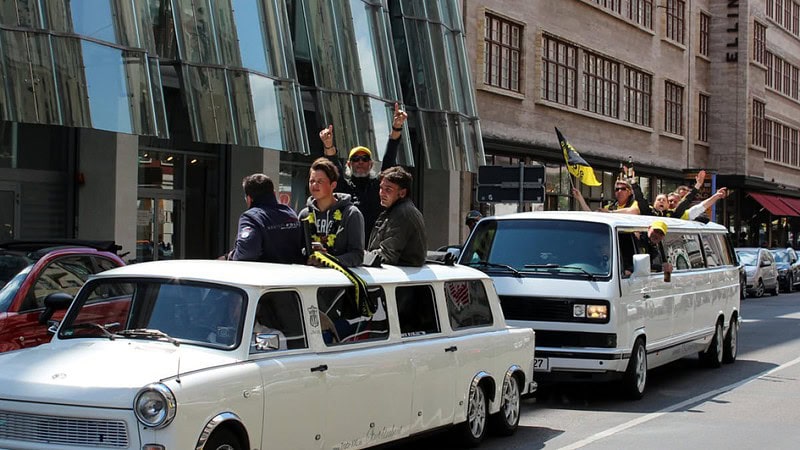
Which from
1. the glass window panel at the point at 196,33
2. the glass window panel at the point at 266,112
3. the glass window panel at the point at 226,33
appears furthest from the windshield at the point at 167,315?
the glass window panel at the point at 226,33

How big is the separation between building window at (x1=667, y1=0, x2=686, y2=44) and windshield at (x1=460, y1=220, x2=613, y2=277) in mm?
36805

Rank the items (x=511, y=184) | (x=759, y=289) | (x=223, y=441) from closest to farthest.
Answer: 1. (x=223, y=441)
2. (x=511, y=184)
3. (x=759, y=289)

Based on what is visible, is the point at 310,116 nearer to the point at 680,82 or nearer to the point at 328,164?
the point at 328,164

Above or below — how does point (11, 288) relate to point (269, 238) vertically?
below

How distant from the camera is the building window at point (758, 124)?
5706 cm

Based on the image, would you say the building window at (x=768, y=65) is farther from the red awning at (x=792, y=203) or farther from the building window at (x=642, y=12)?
the building window at (x=642, y=12)

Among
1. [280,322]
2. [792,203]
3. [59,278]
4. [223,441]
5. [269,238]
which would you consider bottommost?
[223,441]

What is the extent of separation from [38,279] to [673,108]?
41.7 metres

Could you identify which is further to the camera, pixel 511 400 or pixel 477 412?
pixel 511 400

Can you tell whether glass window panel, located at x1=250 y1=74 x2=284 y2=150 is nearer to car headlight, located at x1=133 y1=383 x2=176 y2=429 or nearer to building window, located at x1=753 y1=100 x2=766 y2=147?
car headlight, located at x1=133 y1=383 x2=176 y2=429

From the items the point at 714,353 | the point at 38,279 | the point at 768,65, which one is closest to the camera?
the point at 38,279

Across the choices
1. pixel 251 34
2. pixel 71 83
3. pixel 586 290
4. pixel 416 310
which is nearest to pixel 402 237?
pixel 416 310

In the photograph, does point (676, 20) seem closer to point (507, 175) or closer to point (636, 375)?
point (507, 175)

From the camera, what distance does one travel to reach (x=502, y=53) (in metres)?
34.2
